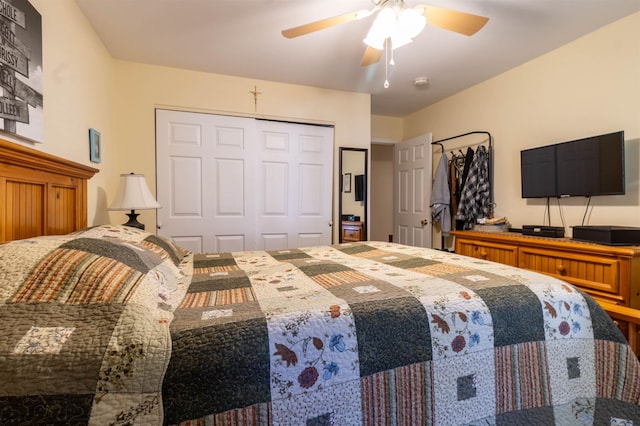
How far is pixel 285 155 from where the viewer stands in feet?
10.8

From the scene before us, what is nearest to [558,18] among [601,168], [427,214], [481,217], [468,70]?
[468,70]

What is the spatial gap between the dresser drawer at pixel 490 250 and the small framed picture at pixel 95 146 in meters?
3.30

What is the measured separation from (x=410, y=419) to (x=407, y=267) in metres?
0.72

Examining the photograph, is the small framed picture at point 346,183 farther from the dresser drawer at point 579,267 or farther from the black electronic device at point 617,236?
the black electronic device at point 617,236

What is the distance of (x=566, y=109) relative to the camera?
245 centimetres

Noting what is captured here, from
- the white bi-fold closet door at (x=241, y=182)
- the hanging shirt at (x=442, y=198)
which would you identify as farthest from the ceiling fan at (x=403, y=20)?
the hanging shirt at (x=442, y=198)

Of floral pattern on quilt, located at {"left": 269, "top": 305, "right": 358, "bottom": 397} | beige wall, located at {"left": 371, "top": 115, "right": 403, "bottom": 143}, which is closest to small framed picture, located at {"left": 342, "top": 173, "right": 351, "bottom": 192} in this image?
beige wall, located at {"left": 371, "top": 115, "right": 403, "bottom": 143}

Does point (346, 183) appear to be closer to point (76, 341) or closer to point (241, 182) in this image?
point (241, 182)

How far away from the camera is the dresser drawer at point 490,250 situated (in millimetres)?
2393

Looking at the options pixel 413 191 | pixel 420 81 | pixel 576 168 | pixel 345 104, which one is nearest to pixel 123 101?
pixel 345 104

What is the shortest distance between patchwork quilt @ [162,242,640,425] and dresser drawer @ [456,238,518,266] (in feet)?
4.71

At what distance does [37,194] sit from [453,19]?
2.32 meters

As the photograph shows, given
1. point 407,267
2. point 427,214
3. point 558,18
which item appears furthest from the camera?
point 427,214

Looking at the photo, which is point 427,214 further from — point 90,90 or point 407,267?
point 90,90
